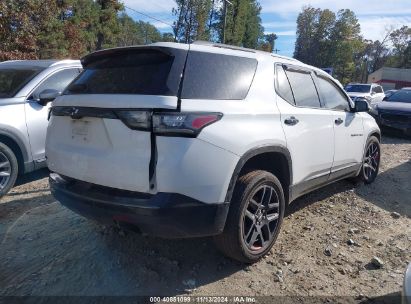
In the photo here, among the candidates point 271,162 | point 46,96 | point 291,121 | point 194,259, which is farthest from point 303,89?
point 46,96

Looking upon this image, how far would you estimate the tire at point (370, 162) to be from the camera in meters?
5.58

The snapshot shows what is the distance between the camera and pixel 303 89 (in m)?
4.05

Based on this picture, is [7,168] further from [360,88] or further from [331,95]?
[360,88]

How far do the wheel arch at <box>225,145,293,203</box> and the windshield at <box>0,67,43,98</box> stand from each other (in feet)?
11.8

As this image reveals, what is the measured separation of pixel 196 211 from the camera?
2.69m

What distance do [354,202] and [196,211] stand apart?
10.3 ft

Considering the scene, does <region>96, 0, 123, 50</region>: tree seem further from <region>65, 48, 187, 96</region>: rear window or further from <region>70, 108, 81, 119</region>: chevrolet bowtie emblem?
<region>70, 108, 81, 119</region>: chevrolet bowtie emblem

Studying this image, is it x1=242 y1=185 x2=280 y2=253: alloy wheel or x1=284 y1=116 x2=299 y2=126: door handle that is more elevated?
x1=284 y1=116 x2=299 y2=126: door handle

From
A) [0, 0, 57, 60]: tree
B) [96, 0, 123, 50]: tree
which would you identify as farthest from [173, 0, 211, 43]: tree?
[0, 0, 57, 60]: tree

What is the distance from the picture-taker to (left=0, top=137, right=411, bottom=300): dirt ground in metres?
3.01

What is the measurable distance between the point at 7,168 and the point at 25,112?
78 cm

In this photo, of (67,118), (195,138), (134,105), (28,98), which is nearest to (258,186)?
(195,138)

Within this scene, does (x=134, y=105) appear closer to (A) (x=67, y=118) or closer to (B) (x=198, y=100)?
(B) (x=198, y=100)

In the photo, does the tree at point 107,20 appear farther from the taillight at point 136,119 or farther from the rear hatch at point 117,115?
the taillight at point 136,119
